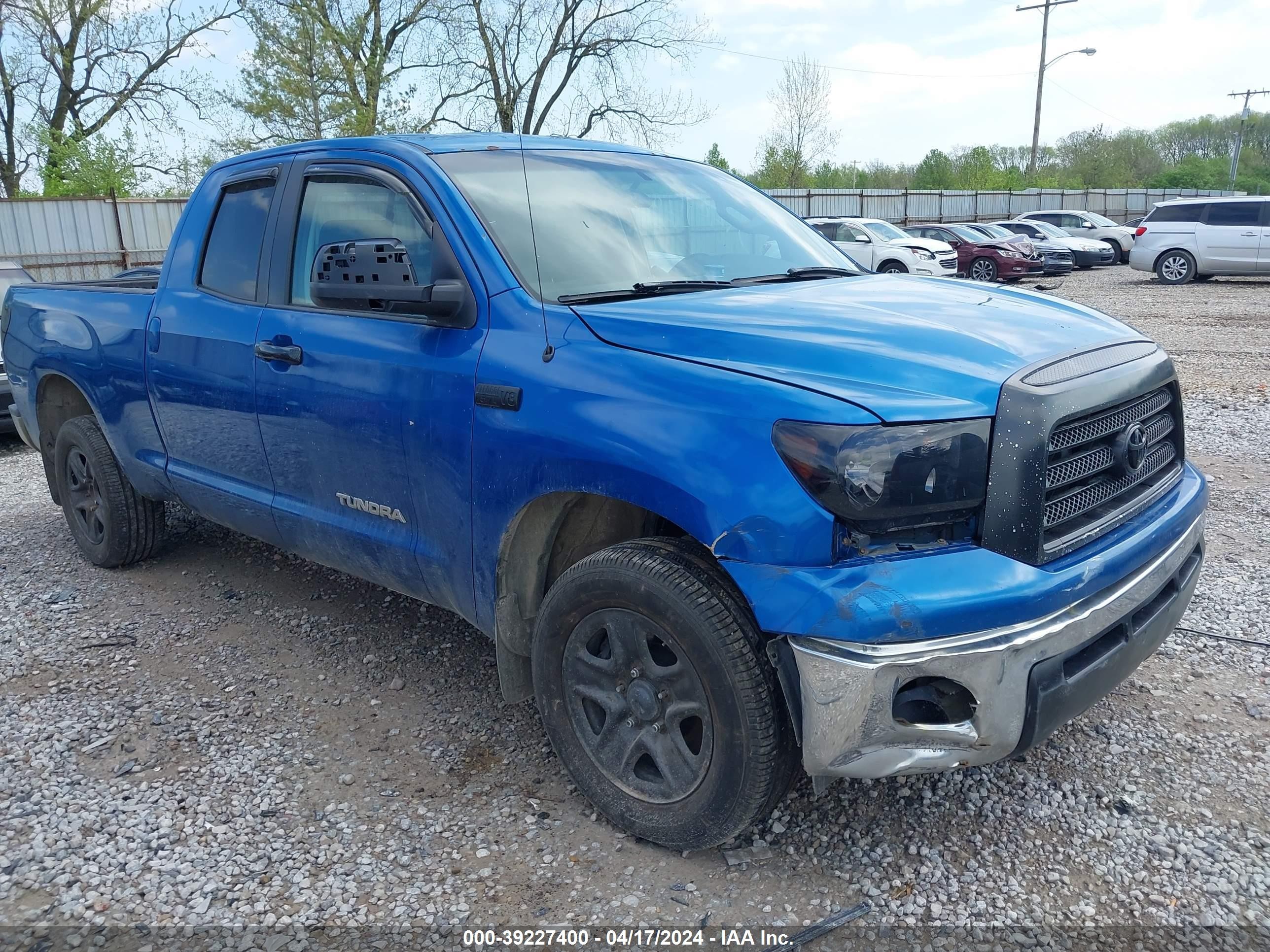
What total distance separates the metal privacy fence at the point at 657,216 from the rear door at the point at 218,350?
164 cm

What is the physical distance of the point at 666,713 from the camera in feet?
8.61

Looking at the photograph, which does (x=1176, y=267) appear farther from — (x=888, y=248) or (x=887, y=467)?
(x=887, y=467)

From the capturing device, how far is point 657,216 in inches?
138

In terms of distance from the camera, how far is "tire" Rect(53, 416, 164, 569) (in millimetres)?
4918

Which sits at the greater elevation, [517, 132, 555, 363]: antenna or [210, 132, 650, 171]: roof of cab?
[210, 132, 650, 171]: roof of cab

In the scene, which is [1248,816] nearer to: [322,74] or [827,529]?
[827,529]

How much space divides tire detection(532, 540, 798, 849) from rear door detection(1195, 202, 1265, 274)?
2081 cm

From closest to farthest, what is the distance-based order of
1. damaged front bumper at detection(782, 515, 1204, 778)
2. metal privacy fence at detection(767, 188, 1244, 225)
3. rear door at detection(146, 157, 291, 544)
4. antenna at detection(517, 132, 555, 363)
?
damaged front bumper at detection(782, 515, 1204, 778)
antenna at detection(517, 132, 555, 363)
rear door at detection(146, 157, 291, 544)
metal privacy fence at detection(767, 188, 1244, 225)

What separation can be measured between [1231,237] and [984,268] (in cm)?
502

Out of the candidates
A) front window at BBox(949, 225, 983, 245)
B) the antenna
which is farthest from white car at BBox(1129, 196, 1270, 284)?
the antenna

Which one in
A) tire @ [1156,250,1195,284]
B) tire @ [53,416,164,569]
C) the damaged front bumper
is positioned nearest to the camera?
the damaged front bumper

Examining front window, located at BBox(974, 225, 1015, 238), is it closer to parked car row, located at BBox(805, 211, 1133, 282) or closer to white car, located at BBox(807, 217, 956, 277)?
parked car row, located at BBox(805, 211, 1133, 282)

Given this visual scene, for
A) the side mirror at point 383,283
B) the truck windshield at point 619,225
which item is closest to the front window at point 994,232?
the truck windshield at point 619,225

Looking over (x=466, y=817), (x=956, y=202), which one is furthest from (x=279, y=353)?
(x=956, y=202)
